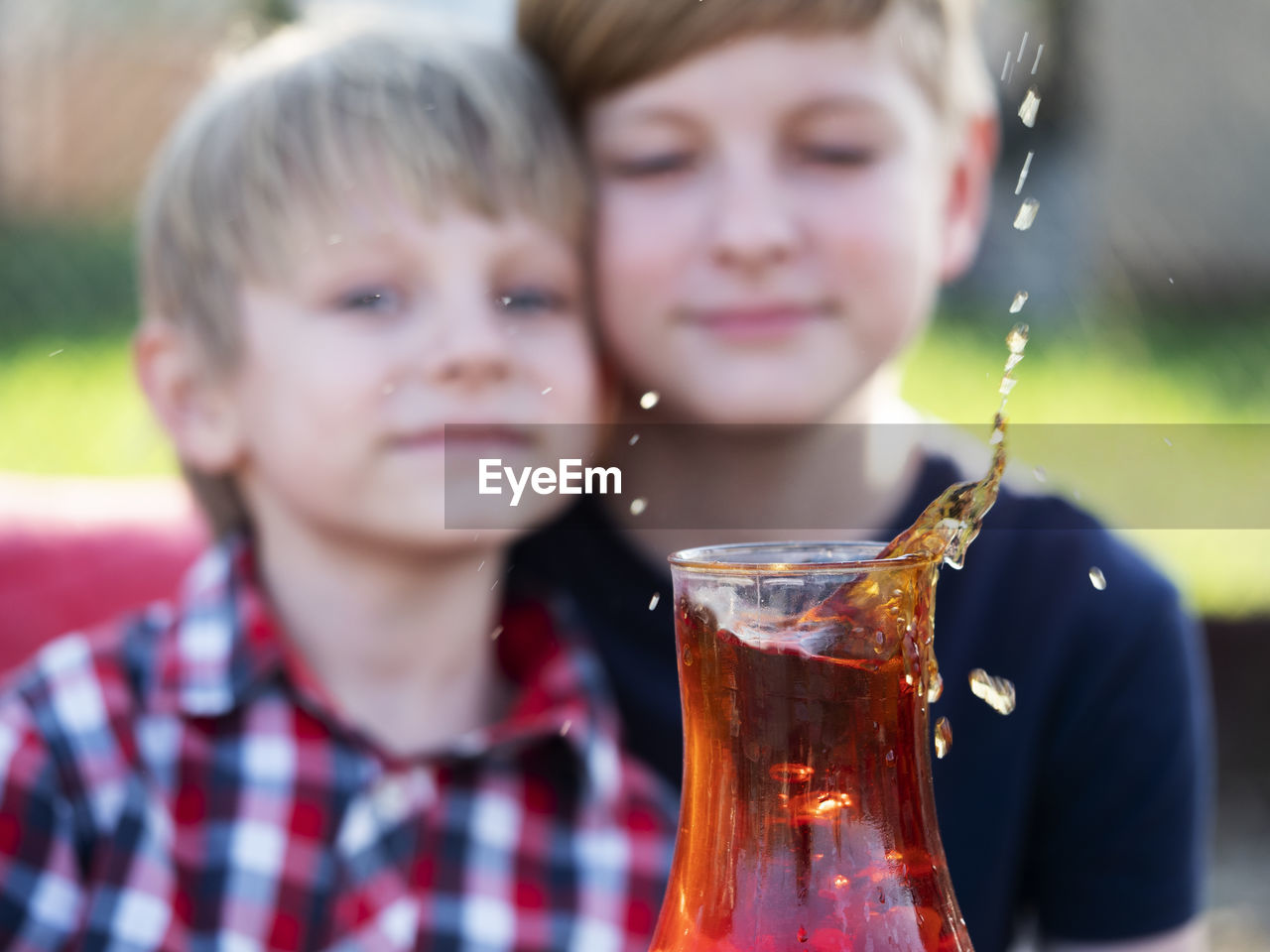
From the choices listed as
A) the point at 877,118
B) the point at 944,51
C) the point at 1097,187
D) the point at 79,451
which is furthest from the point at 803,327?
the point at 1097,187

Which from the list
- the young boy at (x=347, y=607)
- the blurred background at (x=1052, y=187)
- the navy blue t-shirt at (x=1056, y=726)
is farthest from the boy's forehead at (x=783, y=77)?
the blurred background at (x=1052, y=187)

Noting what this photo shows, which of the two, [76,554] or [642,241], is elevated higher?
[642,241]

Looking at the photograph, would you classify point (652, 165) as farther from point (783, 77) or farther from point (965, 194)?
point (965, 194)

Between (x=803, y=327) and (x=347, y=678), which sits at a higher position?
(x=803, y=327)

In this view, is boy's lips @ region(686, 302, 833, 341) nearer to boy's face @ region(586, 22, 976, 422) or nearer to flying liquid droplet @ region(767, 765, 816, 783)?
boy's face @ region(586, 22, 976, 422)

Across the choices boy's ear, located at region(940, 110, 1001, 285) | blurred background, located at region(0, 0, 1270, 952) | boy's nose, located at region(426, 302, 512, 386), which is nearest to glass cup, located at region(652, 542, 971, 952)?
boy's nose, located at region(426, 302, 512, 386)

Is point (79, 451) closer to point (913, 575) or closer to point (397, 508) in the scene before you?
point (397, 508)

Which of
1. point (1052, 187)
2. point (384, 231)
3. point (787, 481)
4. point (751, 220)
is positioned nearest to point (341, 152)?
point (384, 231)

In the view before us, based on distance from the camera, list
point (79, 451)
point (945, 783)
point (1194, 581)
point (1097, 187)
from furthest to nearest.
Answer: point (1097, 187) < point (79, 451) < point (1194, 581) < point (945, 783)
